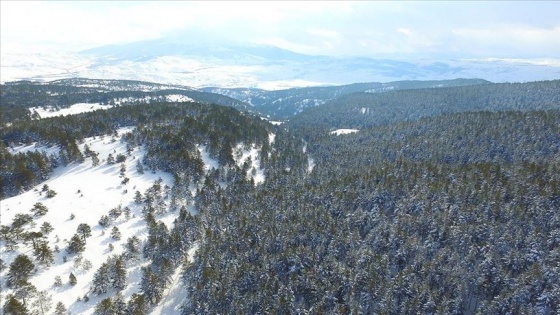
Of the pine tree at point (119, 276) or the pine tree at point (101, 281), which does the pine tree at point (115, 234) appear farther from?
the pine tree at point (101, 281)

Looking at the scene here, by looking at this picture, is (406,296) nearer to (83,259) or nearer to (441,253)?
(441,253)

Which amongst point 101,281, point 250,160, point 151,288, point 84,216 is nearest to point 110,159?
point 84,216

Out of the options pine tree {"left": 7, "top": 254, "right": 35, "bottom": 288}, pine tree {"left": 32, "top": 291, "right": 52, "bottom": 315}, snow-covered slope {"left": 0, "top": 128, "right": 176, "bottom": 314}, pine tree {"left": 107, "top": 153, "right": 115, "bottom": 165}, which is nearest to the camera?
pine tree {"left": 32, "top": 291, "right": 52, "bottom": 315}

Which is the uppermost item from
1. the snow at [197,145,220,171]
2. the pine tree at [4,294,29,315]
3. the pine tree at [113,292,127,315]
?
the snow at [197,145,220,171]

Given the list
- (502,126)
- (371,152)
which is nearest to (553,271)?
(371,152)

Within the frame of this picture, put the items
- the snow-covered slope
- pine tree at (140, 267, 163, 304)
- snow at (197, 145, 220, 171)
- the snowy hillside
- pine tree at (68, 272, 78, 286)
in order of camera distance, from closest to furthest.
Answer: the snowy hillside < pine tree at (140, 267, 163, 304) < pine tree at (68, 272, 78, 286) < the snow-covered slope < snow at (197, 145, 220, 171)

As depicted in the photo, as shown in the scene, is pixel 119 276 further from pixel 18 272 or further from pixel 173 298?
pixel 18 272

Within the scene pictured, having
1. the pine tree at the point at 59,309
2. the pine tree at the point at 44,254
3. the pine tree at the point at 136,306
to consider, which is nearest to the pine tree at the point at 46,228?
the pine tree at the point at 44,254

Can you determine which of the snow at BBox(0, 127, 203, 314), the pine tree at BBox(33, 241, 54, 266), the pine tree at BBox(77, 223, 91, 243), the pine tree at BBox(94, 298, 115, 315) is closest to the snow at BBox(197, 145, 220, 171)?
the snow at BBox(0, 127, 203, 314)

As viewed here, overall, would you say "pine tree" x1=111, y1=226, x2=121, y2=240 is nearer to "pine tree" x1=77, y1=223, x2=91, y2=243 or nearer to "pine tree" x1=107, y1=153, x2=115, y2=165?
"pine tree" x1=77, y1=223, x2=91, y2=243
